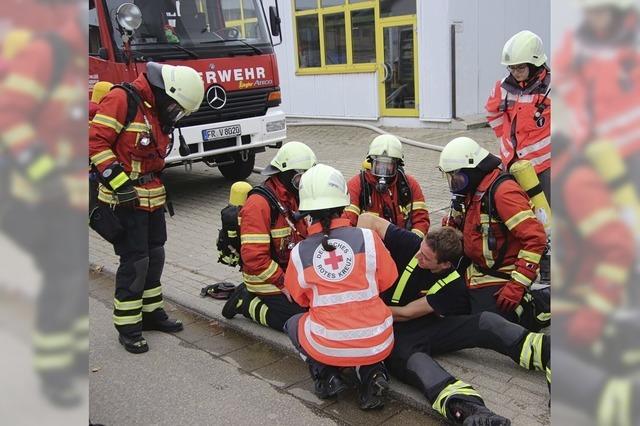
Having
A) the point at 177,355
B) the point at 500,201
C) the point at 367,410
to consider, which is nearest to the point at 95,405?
the point at 177,355

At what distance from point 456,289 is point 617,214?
2.48 m

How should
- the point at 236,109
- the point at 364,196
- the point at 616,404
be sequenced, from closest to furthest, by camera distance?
the point at 616,404, the point at 364,196, the point at 236,109

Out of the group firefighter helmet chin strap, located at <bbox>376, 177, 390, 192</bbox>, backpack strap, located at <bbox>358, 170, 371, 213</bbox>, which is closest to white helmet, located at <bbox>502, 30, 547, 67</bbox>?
firefighter helmet chin strap, located at <bbox>376, 177, 390, 192</bbox>

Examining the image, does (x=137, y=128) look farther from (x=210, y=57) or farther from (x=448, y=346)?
(x=210, y=57)

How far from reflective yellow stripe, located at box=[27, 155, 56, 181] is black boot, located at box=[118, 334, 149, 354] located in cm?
300

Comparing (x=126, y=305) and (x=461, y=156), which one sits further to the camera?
(x=126, y=305)

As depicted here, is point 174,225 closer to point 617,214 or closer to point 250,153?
point 250,153

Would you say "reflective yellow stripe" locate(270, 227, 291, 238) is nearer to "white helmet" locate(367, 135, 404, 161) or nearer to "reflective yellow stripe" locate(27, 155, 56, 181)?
"white helmet" locate(367, 135, 404, 161)

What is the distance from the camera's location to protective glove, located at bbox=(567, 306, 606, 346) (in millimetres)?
1170

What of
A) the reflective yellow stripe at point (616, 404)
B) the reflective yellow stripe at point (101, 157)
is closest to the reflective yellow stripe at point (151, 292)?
the reflective yellow stripe at point (101, 157)

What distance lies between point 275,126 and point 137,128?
203 inches

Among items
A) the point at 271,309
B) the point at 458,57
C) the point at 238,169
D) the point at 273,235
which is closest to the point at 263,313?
the point at 271,309

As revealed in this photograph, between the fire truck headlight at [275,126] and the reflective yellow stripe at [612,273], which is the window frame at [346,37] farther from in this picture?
the reflective yellow stripe at [612,273]

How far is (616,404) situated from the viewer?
1.24 metres
